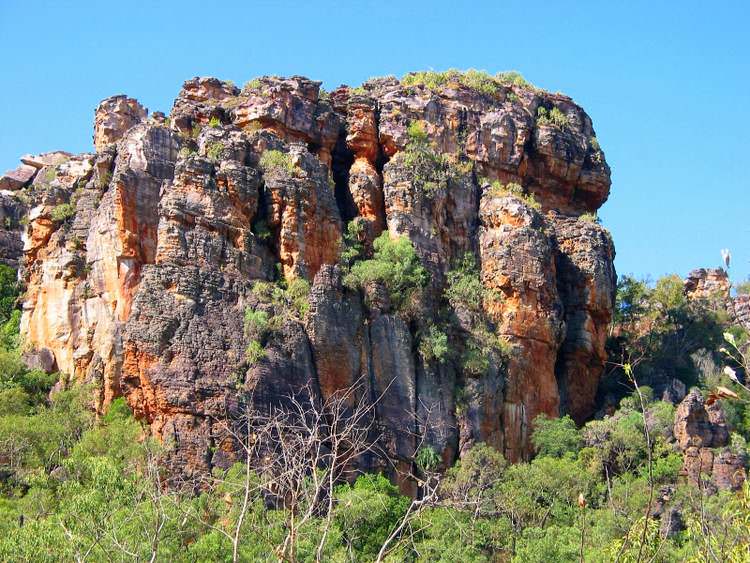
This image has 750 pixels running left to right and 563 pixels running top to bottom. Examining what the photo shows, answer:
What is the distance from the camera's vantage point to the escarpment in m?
28.3

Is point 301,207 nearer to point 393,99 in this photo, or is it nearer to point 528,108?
point 393,99

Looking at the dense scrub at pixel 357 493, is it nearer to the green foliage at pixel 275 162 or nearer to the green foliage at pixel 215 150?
the green foliage at pixel 275 162

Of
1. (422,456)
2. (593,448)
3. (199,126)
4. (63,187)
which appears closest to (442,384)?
(422,456)

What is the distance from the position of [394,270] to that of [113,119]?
534 inches

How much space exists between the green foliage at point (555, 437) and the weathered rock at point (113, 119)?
17.9 m

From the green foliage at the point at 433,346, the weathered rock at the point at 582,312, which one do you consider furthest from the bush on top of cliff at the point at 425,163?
the green foliage at the point at 433,346

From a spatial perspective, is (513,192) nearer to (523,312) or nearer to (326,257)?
(523,312)

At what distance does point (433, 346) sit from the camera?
31.6 meters

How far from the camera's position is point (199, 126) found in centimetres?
3491

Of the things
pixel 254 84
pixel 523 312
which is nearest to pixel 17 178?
pixel 254 84

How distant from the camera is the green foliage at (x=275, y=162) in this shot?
3195 cm

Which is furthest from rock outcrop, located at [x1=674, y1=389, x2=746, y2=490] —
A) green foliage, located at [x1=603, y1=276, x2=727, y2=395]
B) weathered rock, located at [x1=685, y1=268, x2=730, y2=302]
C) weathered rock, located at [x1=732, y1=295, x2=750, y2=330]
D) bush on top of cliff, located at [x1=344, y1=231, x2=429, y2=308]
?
weathered rock, located at [x1=685, y1=268, x2=730, y2=302]

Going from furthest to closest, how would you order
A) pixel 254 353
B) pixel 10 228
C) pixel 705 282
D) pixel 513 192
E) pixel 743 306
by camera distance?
1. pixel 705 282
2. pixel 743 306
3. pixel 10 228
4. pixel 513 192
5. pixel 254 353

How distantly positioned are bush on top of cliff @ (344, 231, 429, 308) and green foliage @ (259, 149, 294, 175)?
11.2 feet
